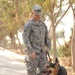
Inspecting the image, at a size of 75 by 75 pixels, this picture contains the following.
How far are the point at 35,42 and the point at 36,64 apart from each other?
1.38 feet

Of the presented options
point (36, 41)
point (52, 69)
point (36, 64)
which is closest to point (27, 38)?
point (36, 41)

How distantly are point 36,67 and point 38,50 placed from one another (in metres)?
0.33

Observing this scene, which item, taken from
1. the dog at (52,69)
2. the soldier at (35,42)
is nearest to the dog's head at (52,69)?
the dog at (52,69)

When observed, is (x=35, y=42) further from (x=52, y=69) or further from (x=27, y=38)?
(x=52, y=69)

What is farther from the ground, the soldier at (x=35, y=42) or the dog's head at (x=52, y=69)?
the soldier at (x=35, y=42)

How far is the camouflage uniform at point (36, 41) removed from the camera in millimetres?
6078

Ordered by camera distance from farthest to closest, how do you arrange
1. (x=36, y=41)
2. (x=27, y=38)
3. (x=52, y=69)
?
(x=36, y=41) → (x=27, y=38) → (x=52, y=69)

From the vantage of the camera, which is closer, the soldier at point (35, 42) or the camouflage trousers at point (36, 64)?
the soldier at point (35, 42)

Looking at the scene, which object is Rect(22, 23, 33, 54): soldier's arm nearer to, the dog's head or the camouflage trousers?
the camouflage trousers

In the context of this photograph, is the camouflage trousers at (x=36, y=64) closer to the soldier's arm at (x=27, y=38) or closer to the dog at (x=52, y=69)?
the soldier's arm at (x=27, y=38)

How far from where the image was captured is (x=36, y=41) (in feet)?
20.2

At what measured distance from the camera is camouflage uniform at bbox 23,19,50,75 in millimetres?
6078

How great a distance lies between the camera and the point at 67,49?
17266 mm

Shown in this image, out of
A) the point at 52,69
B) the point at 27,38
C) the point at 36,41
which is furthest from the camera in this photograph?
the point at 36,41
